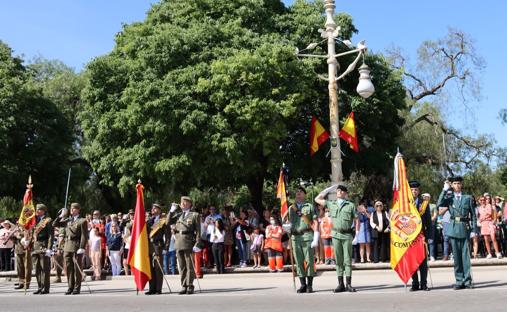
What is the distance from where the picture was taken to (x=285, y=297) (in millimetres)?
11719

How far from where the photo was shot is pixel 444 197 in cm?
1213

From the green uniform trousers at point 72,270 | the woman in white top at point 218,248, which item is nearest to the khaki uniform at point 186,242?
the green uniform trousers at point 72,270

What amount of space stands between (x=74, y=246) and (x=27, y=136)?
2068cm

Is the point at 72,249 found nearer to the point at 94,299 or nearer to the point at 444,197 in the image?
the point at 94,299

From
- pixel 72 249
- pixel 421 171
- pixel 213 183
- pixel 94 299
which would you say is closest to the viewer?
pixel 94 299

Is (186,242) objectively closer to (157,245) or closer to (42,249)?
(157,245)

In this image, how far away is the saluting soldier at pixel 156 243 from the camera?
1348cm

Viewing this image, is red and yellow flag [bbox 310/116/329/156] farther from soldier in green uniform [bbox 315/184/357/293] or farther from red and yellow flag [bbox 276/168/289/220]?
soldier in green uniform [bbox 315/184/357/293]

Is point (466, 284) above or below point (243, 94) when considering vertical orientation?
below

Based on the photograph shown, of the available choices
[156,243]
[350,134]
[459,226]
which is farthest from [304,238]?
[350,134]

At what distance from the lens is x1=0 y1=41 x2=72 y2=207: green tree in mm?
30781

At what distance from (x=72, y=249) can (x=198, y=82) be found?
1060 cm

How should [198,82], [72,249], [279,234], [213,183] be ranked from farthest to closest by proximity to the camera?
[213,183], [198,82], [279,234], [72,249]

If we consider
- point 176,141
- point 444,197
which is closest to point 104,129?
point 176,141
